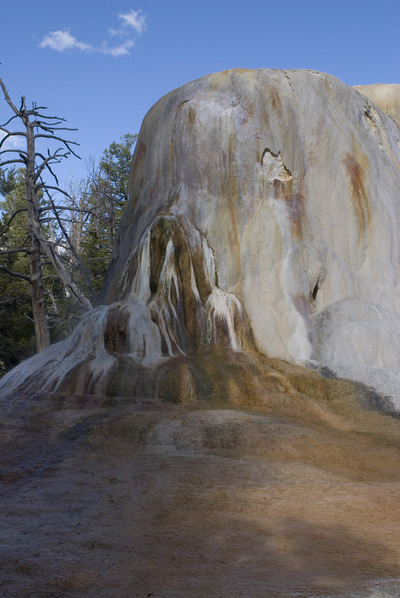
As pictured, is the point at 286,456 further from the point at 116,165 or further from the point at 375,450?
the point at 116,165

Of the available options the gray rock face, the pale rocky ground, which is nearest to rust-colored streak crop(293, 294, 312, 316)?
the gray rock face

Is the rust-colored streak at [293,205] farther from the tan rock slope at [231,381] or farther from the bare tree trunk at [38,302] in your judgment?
the bare tree trunk at [38,302]

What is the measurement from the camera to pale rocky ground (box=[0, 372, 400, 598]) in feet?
11.0

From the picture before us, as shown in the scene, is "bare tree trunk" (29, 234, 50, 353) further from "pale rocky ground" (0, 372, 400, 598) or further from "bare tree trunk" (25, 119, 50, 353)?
"pale rocky ground" (0, 372, 400, 598)

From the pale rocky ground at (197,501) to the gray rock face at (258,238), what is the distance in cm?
189

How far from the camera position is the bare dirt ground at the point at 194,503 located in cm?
334

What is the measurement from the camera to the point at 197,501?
4727 mm

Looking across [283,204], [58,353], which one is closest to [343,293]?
[283,204]

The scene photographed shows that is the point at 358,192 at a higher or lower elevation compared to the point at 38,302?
higher

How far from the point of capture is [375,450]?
6449mm

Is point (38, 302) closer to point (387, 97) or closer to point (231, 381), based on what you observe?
point (231, 381)

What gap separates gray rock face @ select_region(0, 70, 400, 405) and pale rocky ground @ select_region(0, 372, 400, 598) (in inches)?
74.3

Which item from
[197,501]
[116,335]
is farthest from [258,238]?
[197,501]

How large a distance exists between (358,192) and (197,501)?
8.30 meters
